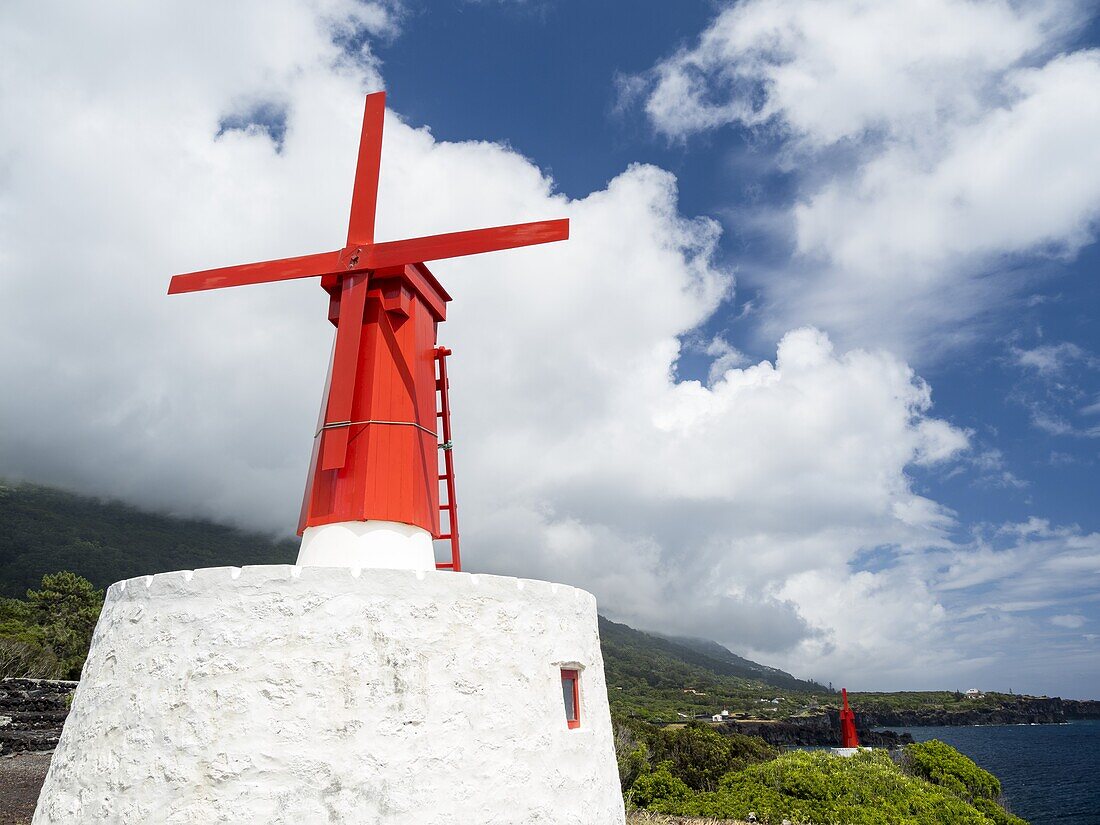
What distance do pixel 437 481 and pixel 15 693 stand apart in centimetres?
1689

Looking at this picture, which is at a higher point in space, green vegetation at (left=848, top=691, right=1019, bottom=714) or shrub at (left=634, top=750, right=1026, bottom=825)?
green vegetation at (left=848, top=691, right=1019, bottom=714)

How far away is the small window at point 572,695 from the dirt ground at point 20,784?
30.8ft

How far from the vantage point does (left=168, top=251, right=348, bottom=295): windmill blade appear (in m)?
9.83

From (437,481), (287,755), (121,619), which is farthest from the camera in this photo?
(437,481)

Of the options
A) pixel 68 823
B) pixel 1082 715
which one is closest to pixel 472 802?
pixel 68 823

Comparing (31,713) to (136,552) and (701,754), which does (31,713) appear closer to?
(701,754)

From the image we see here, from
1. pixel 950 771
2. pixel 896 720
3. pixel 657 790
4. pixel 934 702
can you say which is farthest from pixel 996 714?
pixel 657 790

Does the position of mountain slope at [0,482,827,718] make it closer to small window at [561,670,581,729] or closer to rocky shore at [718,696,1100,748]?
rocky shore at [718,696,1100,748]

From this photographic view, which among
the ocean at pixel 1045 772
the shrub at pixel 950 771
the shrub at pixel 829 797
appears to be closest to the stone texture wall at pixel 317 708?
the shrub at pixel 829 797

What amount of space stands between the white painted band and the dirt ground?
24.6 ft

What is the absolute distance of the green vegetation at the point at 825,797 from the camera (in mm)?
13734

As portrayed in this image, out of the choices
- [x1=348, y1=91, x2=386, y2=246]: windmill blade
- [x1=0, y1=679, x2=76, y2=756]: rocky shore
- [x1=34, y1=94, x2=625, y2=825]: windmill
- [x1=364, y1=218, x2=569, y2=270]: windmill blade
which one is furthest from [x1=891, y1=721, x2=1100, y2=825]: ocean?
[x1=0, y1=679, x2=76, y2=756]: rocky shore

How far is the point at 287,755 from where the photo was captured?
622 cm

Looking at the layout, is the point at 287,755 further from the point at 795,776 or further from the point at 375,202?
the point at 795,776
